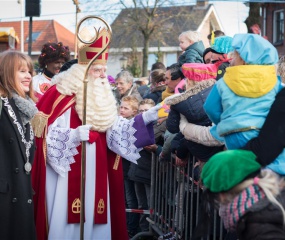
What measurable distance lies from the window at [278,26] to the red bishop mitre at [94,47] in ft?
93.0

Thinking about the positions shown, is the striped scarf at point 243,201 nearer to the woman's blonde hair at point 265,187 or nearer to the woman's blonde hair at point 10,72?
the woman's blonde hair at point 265,187

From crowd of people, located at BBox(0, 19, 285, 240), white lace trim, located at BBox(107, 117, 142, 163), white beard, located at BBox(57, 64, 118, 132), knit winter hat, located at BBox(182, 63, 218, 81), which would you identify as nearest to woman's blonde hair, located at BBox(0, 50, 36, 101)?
crowd of people, located at BBox(0, 19, 285, 240)

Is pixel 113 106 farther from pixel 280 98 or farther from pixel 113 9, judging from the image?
pixel 113 9

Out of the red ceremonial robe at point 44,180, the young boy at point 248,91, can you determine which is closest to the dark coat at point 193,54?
the red ceremonial robe at point 44,180

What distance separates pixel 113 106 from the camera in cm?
617

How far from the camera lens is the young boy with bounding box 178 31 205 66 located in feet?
23.1

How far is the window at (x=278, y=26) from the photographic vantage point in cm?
3347

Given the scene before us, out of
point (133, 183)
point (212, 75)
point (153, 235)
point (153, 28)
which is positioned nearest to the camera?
point (212, 75)

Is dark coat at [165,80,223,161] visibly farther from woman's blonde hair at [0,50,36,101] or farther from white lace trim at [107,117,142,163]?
woman's blonde hair at [0,50,36,101]

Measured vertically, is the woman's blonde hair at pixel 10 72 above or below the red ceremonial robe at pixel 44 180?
above

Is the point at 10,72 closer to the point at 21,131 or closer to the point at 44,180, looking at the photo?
the point at 21,131

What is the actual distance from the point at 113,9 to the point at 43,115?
30.4m

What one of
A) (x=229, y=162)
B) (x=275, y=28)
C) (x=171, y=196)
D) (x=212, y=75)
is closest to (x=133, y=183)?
(x=171, y=196)

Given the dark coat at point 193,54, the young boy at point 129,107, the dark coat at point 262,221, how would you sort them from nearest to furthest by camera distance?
the dark coat at point 262,221
the dark coat at point 193,54
the young boy at point 129,107
